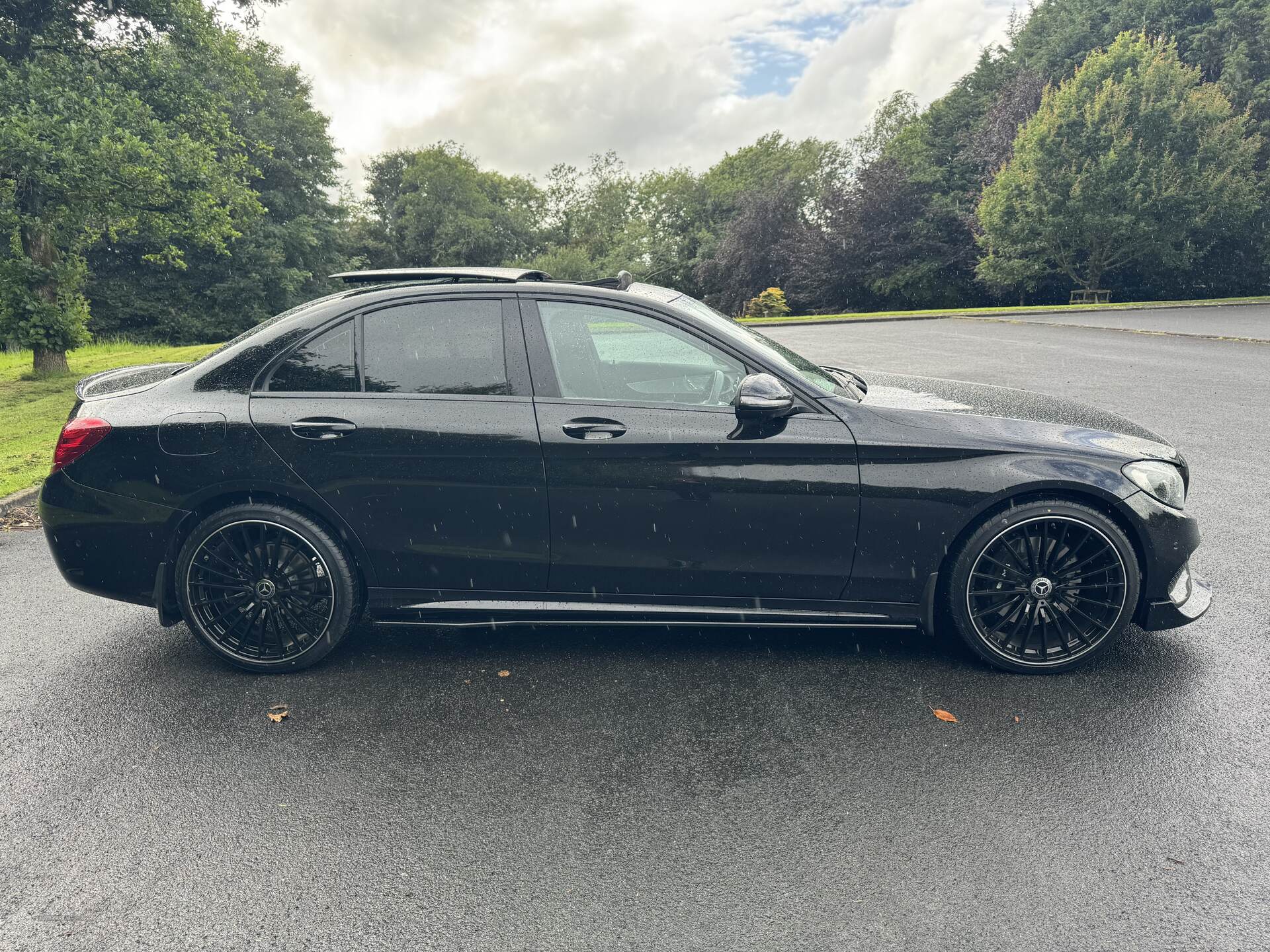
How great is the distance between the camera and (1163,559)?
3730mm

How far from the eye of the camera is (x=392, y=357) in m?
3.96

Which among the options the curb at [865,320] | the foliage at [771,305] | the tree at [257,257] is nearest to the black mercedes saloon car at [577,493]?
the curb at [865,320]

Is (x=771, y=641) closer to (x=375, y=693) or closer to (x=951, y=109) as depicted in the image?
(x=375, y=693)

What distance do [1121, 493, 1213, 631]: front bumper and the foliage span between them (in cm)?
4157

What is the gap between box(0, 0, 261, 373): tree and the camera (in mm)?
13328

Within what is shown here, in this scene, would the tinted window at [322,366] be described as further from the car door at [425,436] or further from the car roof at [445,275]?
the car roof at [445,275]

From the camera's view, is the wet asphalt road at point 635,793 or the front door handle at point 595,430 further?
the front door handle at point 595,430

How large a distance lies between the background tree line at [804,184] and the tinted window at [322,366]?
39.6 feet

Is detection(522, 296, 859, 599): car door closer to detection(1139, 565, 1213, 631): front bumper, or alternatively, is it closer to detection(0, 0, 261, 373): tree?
detection(1139, 565, 1213, 631): front bumper

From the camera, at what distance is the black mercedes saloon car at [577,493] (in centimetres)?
374

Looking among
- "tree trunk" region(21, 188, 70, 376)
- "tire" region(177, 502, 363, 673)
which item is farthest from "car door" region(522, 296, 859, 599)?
"tree trunk" region(21, 188, 70, 376)

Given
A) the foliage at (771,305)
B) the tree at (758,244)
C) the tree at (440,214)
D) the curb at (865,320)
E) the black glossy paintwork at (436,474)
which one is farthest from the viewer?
the tree at (440,214)

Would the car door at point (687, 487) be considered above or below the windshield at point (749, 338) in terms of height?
below

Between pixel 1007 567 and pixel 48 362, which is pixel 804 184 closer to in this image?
pixel 48 362
